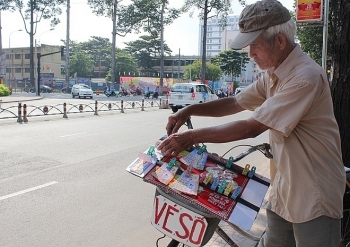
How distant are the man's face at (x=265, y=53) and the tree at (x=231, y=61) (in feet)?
203

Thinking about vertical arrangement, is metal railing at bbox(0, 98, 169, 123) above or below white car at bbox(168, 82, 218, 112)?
below

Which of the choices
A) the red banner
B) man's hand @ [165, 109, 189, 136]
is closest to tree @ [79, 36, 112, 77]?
the red banner

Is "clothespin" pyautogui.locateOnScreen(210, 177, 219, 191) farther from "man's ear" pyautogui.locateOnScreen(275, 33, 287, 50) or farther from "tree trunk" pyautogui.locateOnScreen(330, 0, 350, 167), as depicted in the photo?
"tree trunk" pyautogui.locateOnScreen(330, 0, 350, 167)

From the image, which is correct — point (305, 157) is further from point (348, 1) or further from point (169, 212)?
point (348, 1)

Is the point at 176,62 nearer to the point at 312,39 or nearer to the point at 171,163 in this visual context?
the point at 312,39

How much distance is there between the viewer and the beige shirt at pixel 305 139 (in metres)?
1.62

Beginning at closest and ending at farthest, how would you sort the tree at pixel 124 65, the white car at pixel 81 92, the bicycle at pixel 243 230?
the bicycle at pixel 243 230 → the white car at pixel 81 92 → the tree at pixel 124 65

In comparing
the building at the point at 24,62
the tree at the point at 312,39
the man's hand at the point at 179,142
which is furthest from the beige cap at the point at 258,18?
the building at the point at 24,62

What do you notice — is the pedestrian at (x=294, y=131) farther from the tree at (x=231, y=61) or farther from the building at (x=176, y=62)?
the building at (x=176, y=62)

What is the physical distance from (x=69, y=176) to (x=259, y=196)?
4.81 metres

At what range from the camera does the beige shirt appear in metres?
1.62

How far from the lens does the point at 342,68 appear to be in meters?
3.41

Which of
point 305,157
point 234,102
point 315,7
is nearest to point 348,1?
point 234,102

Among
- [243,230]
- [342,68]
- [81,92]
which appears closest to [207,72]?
[81,92]
